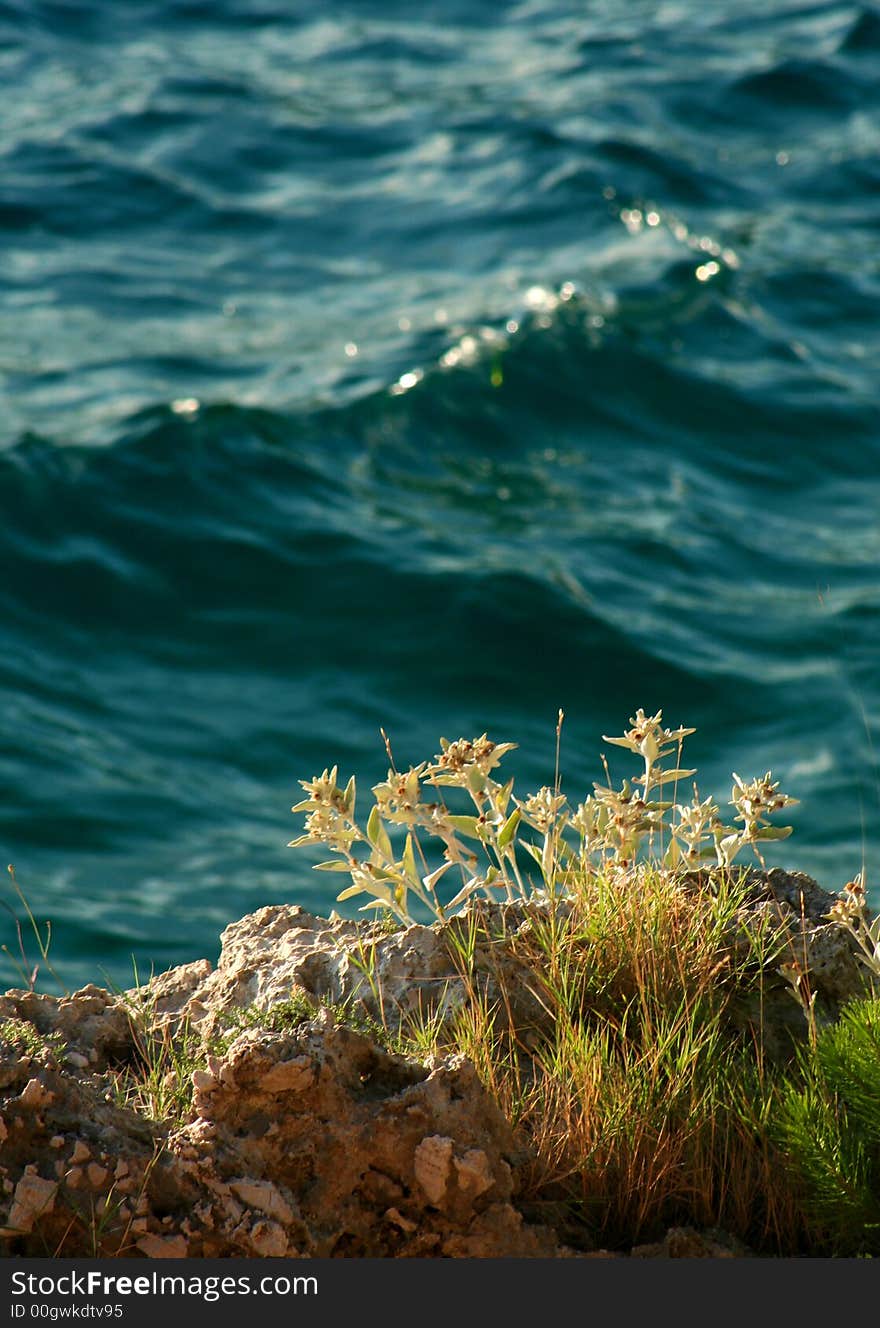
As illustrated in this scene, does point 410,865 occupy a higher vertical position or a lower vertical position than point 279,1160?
higher

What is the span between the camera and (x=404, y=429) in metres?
11.9

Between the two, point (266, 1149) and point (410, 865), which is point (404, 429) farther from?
point (266, 1149)

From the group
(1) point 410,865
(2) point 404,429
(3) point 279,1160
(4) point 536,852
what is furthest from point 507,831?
(2) point 404,429

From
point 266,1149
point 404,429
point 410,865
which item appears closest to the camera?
point 266,1149

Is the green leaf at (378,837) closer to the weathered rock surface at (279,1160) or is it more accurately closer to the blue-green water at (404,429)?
the weathered rock surface at (279,1160)

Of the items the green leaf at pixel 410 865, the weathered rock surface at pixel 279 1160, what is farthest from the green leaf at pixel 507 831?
the weathered rock surface at pixel 279 1160

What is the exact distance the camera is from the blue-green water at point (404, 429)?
29.5 feet

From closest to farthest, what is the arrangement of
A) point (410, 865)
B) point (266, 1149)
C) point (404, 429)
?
1. point (266, 1149)
2. point (410, 865)
3. point (404, 429)

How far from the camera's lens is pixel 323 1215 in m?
2.58

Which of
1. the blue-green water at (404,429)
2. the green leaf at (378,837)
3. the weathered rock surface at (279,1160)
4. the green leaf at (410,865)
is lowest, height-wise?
the weathered rock surface at (279,1160)

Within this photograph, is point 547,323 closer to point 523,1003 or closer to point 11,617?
point 11,617

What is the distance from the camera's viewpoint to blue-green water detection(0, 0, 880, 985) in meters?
8.98

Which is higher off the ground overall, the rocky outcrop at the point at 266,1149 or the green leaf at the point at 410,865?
the green leaf at the point at 410,865

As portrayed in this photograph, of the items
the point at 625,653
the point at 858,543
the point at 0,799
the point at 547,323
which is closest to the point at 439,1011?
the point at 0,799
